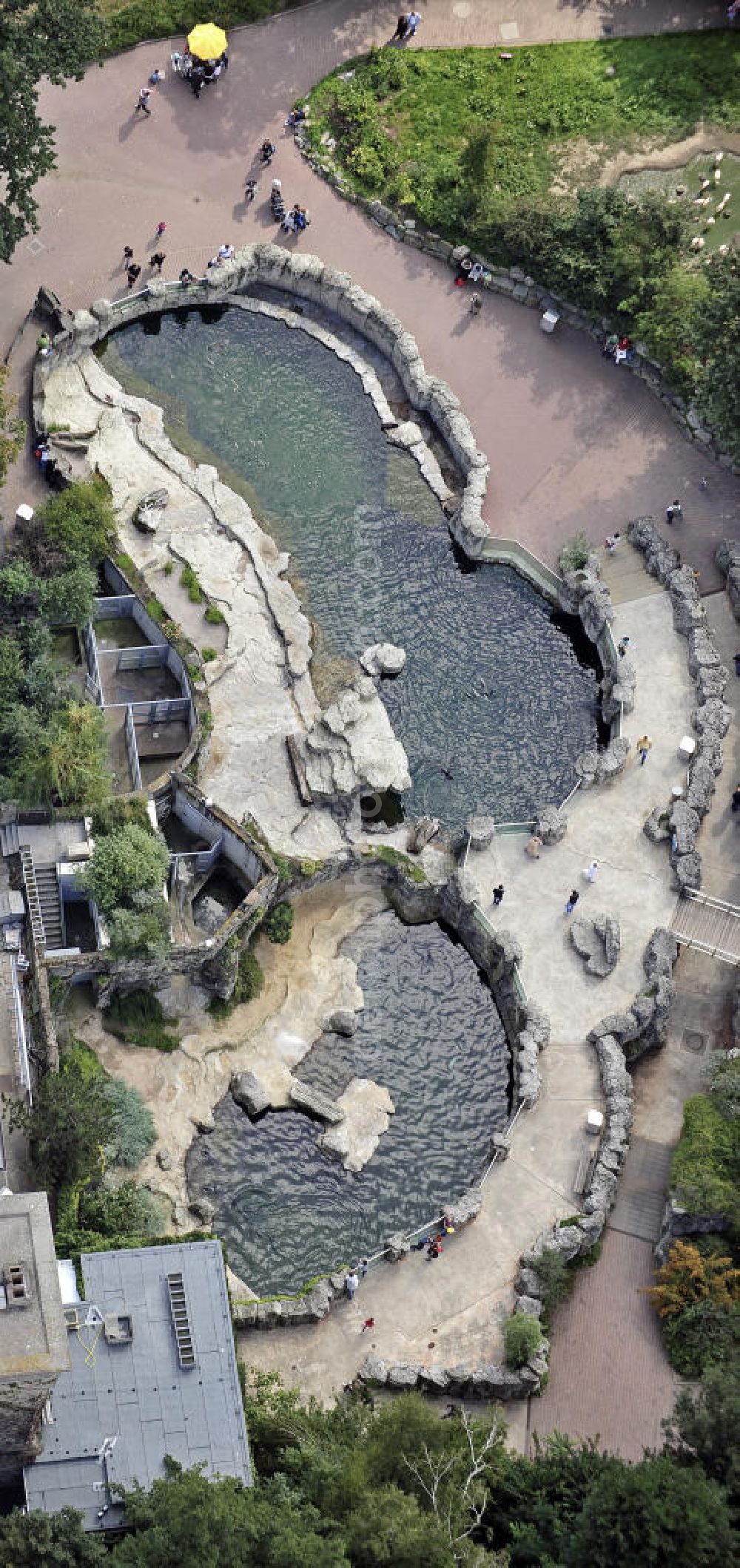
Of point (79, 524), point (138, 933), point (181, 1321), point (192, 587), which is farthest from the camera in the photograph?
point (192, 587)

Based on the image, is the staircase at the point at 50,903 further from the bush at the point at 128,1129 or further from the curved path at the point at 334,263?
the curved path at the point at 334,263

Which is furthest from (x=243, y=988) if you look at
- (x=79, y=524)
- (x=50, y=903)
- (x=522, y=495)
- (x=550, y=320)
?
(x=550, y=320)

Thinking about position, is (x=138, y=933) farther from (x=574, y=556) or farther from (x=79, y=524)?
(x=574, y=556)

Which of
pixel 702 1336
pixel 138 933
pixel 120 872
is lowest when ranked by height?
pixel 702 1336

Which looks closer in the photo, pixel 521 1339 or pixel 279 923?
pixel 521 1339

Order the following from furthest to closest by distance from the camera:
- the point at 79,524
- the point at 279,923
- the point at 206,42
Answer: the point at 206,42 < the point at 79,524 < the point at 279,923

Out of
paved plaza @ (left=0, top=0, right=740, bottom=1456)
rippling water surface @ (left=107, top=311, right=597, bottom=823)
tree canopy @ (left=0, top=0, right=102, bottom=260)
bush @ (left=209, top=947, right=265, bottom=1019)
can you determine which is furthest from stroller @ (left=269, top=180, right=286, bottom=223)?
bush @ (left=209, top=947, right=265, bottom=1019)
